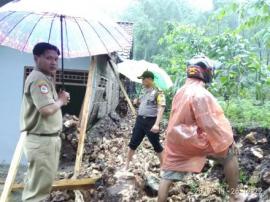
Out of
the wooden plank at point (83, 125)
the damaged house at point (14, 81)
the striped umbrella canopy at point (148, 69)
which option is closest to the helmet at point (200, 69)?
the striped umbrella canopy at point (148, 69)

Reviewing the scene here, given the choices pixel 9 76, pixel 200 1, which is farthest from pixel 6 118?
pixel 200 1

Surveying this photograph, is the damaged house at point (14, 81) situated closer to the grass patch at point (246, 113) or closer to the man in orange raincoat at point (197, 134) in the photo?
the grass patch at point (246, 113)

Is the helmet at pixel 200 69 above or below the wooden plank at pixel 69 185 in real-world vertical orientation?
above

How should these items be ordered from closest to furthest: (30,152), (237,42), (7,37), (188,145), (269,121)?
1. (30,152)
2. (188,145)
3. (7,37)
4. (269,121)
5. (237,42)

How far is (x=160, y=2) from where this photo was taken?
4906 cm

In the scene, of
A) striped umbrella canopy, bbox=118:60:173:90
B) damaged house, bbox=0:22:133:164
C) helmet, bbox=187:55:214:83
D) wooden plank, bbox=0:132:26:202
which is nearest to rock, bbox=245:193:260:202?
helmet, bbox=187:55:214:83

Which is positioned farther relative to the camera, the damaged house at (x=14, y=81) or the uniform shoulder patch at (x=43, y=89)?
the damaged house at (x=14, y=81)

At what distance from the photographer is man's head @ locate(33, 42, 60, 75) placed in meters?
3.88

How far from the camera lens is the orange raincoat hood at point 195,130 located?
418 cm

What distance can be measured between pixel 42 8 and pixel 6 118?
24.4 ft

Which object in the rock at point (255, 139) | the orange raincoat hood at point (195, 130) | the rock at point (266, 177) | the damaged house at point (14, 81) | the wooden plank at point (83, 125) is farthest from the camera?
the damaged house at point (14, 81)

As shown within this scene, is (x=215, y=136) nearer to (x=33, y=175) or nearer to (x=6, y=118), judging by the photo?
(x=33, y=175)

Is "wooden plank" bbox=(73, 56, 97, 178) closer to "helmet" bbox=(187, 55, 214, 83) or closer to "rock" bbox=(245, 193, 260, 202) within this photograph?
"helmet" bbox=(187, 55, 214, 83)

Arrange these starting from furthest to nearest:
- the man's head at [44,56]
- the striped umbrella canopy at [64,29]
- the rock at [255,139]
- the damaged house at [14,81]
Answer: the damaged house at [14,81], the rock at [255,139], the striped umbrella canopy at [64,29], the man's head at [44,56]
